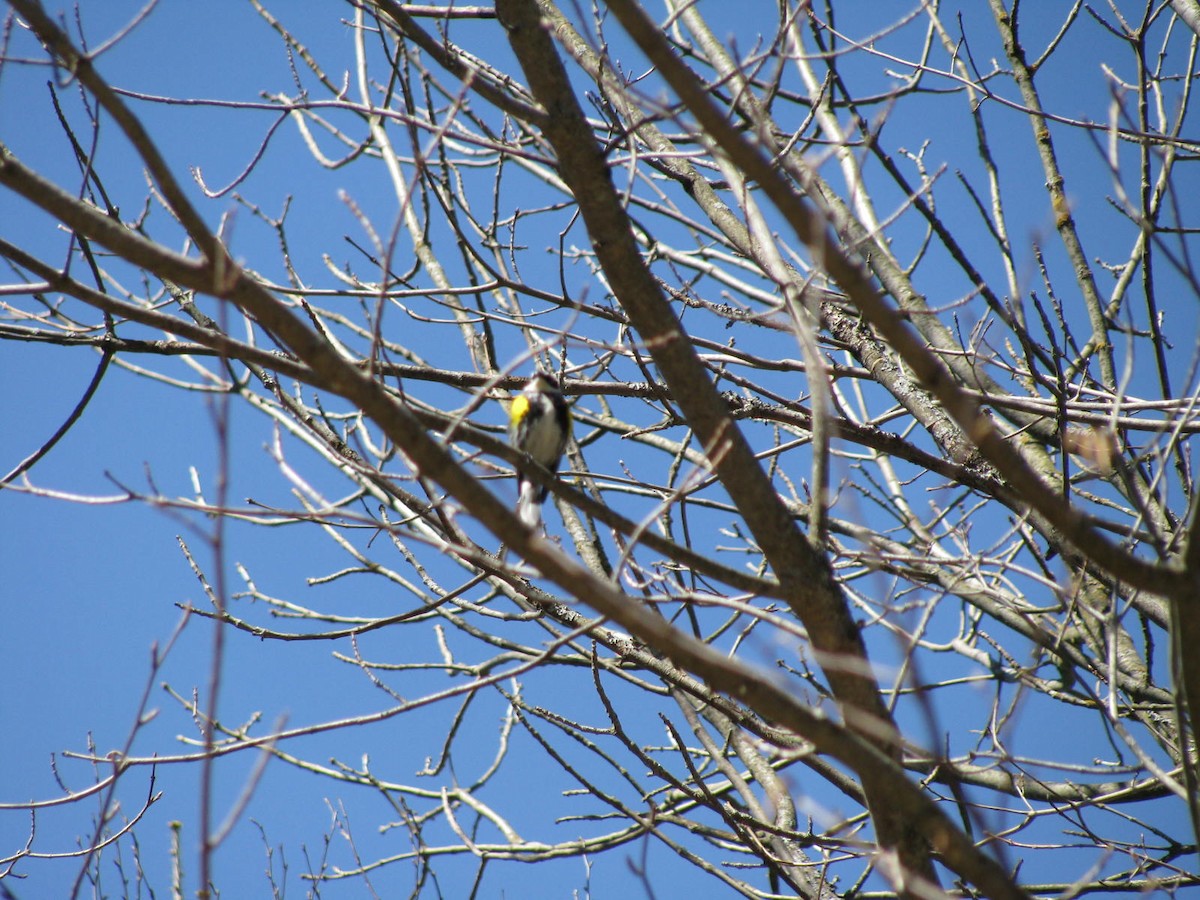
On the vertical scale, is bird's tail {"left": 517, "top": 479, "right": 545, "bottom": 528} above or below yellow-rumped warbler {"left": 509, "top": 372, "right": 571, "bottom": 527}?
below

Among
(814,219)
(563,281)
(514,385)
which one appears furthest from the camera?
(514,385)

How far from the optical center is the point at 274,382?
8.99 ft

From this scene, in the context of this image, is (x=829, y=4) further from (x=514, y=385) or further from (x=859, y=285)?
(x=859, y=285)

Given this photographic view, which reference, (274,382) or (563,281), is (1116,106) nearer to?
(563,281)

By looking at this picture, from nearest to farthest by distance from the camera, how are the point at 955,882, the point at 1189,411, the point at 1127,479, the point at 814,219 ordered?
the point at 814,219 < the point at 1127,479 < the point at 1189,411 < the point at 955,882

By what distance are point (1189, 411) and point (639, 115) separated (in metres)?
2.26

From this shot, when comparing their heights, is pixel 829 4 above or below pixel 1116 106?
above

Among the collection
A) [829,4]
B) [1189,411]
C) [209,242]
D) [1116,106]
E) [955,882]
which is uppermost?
[829,4]

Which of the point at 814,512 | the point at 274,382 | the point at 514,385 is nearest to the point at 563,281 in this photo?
the point at 514,385

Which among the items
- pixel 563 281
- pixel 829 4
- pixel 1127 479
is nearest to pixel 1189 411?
pixel 1127 479

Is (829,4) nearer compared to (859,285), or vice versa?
(859,285)

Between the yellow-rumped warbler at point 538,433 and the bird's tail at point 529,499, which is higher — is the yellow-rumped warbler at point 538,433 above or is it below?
above

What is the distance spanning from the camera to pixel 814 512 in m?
2.11

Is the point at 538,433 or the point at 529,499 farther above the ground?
the point at 538,433
